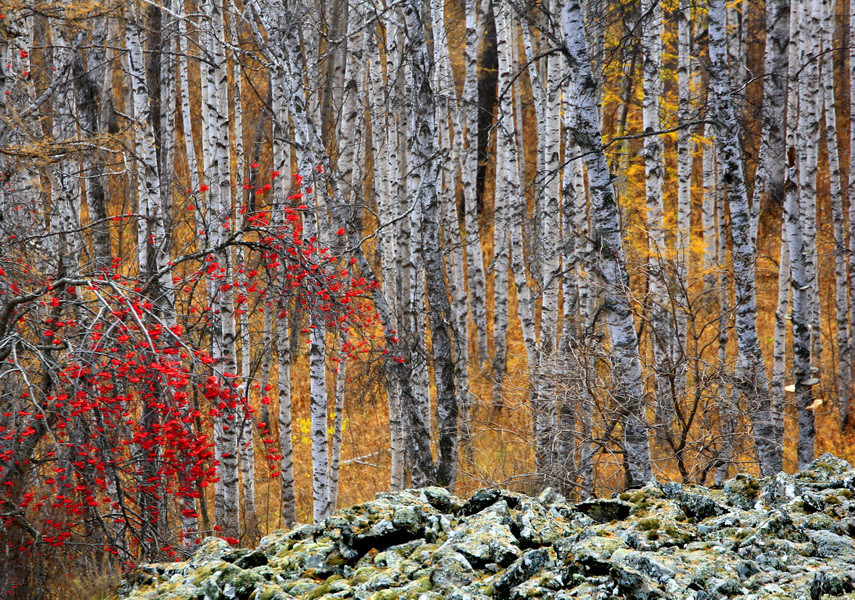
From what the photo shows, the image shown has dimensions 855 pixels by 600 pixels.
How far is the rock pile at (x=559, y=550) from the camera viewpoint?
3.01 metres

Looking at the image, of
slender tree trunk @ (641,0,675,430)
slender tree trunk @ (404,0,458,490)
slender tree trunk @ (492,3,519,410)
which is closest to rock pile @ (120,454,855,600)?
slender tree trunk @ (641,0,675,430)

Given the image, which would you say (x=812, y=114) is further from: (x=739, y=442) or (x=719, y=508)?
(x=719, y=508)

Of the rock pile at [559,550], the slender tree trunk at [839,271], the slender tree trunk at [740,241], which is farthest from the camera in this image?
the slender tree trunk at [839,271]

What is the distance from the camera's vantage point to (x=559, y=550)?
3.42 metres

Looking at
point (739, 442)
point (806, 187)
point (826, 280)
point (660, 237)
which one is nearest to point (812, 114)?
point (806, 187)

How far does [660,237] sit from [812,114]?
2388 millimetres

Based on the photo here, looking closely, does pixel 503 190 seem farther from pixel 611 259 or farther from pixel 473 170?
pixel 611 259

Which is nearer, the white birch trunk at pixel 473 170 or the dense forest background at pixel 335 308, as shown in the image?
the dense forest background at pixel 335 308

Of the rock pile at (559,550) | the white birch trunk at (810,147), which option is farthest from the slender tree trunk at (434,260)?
the white birch trunk at (810,147)

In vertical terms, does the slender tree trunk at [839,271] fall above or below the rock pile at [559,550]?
above

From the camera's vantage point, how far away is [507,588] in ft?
10.3

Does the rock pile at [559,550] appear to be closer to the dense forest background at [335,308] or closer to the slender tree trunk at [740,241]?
the dense forest background at [335,308]

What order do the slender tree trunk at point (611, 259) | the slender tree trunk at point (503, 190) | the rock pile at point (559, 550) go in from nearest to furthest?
1. the rock pile at point (559, 550)
2. the slender tree trunk at point (611, 259)
3. the slender tree trunk at point (503, 190)

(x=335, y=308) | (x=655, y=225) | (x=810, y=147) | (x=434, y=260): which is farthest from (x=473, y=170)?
(x=335, y=308)
